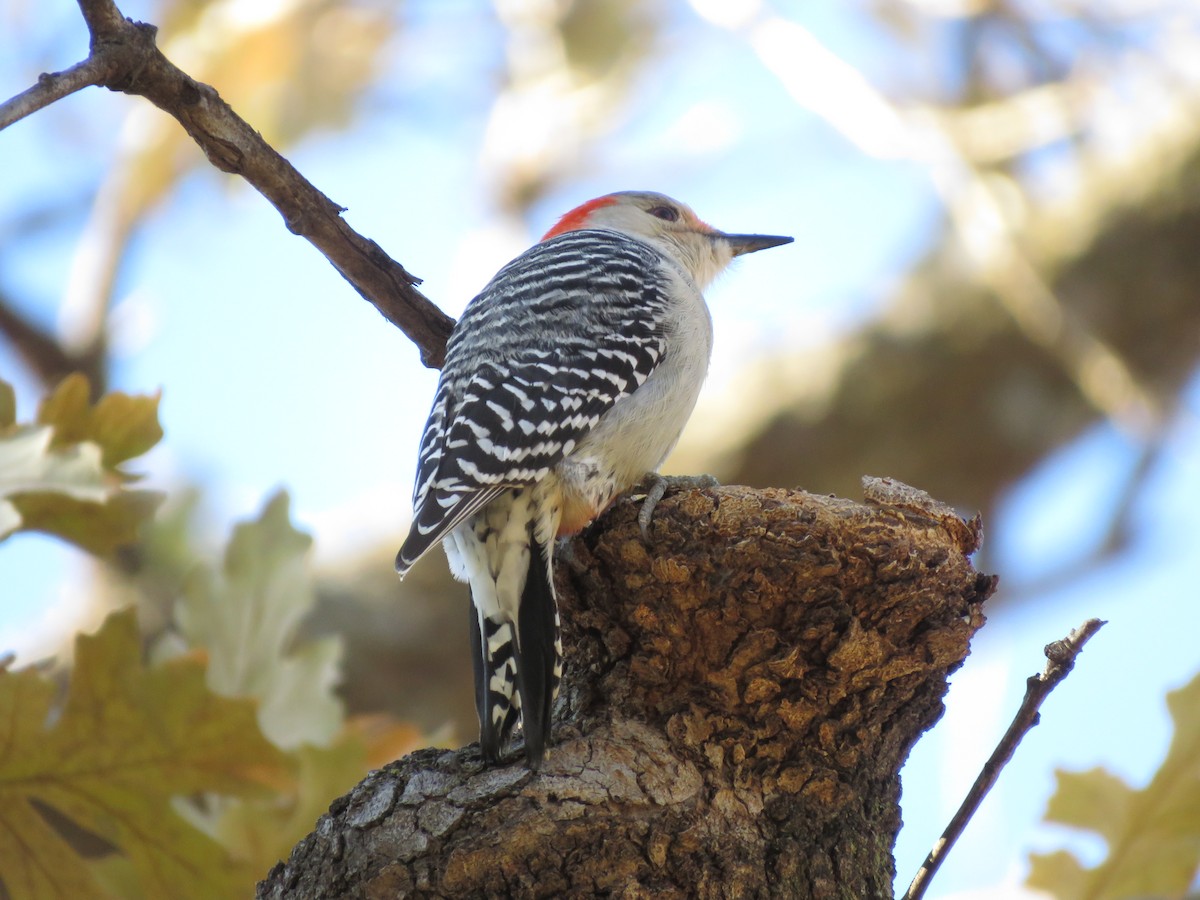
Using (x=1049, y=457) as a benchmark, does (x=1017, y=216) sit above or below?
above

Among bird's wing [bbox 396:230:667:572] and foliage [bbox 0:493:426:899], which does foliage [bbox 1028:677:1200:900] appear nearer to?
bird's wing [bbox 396:230:667:572]

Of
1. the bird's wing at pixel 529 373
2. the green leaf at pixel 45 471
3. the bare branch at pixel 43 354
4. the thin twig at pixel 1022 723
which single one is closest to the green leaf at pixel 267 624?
the bird's wing at pixel 529 373

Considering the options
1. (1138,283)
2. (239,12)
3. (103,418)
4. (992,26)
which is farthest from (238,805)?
(992,26)

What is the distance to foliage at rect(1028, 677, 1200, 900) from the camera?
238 cm

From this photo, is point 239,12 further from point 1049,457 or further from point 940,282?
point 1049,457

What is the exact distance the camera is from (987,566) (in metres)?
7.20

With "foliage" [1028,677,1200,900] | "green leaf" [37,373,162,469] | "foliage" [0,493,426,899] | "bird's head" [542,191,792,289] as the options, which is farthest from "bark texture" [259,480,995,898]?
"bird's head" [542,191,792,289]

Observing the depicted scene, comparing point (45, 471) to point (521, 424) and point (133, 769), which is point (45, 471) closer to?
point (133, 769)

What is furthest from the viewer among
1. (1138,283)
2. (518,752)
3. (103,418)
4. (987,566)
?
(987,566)

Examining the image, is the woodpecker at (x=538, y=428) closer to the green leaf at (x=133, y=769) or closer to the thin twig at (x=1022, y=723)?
the green leaf at (x=133, y=769)

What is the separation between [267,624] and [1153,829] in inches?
81.4

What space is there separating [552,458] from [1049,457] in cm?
463

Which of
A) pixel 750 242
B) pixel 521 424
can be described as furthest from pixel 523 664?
pixel 750 242

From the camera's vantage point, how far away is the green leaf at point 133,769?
8.21 ft
